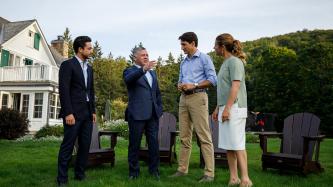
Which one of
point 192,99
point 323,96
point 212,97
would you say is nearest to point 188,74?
point 192,99

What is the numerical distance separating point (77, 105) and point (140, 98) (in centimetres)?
84

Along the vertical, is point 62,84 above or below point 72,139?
above

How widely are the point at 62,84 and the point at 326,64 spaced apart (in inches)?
1049

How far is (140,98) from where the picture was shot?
4738 mm

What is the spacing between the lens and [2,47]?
21984 mm

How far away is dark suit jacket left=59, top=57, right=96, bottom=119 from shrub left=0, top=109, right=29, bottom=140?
1183cm

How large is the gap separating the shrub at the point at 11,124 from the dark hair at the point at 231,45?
12952mm

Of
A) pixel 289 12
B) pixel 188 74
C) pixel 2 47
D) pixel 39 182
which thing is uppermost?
pixel 289 12

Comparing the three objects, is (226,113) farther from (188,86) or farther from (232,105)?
(188,86)

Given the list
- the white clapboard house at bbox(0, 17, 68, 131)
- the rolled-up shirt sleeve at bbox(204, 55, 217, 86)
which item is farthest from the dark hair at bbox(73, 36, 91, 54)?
the white clapboard house at bbox(0, 17, 68, 131)

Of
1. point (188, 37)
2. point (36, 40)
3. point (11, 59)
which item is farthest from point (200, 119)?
point (36, 40)

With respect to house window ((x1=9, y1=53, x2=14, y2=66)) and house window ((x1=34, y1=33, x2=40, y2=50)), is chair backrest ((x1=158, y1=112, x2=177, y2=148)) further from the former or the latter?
house window ((x1=34, y1=33, x2=40, y2=50))

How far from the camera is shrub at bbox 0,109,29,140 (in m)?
14.9

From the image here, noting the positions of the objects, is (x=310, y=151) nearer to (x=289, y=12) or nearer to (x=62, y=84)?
(x=62, y=84)
